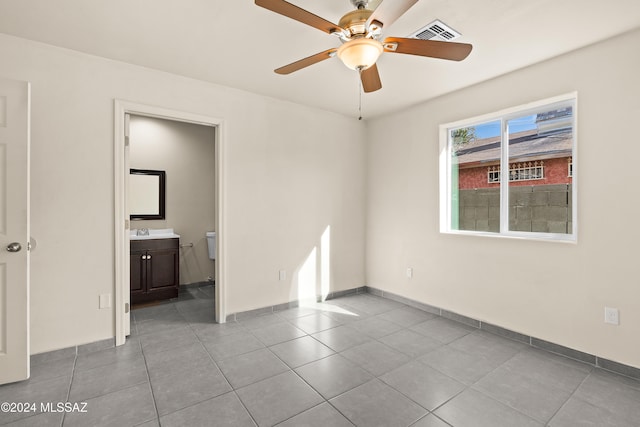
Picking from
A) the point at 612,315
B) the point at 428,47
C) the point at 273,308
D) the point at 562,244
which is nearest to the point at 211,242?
the point at 273,308

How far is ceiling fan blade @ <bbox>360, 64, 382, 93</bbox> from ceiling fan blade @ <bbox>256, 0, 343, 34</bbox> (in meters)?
0.42

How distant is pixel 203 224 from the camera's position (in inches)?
193

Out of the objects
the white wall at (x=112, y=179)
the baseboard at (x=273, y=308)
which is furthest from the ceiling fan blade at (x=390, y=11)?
the baseboard at (x=273, y=308)

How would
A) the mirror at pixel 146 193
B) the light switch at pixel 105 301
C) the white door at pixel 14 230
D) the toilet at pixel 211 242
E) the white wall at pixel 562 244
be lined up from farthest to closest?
the toilet at pixel 211 242 → the mirror at pixel 146 193 → the light switch at pixel 105 301 → the white wall at pixel 562 244 → the white door at pixel 14 230

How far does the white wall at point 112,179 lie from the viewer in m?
2.50

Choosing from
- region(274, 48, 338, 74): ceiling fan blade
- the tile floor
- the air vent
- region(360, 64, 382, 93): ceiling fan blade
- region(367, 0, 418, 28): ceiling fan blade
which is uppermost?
the air vent

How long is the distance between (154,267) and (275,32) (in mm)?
3246

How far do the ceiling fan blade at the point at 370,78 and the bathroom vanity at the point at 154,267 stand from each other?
3.26 metres

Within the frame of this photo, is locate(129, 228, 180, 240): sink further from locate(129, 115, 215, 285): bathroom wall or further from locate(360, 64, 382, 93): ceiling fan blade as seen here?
locate(360, 64, 382, 93): ceiling fan blade

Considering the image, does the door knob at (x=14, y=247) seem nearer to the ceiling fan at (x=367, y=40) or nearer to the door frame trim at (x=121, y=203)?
the door frame trim at (x=121, y=203)

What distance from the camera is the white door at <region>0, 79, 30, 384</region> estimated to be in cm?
217

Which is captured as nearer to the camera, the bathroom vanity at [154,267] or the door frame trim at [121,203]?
the door frame trim at [121,203]

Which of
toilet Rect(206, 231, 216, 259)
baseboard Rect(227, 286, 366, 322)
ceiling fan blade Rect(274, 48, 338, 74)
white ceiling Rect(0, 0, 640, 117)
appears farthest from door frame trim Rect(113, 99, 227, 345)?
toilet Rect(206, 231, 216, 259)

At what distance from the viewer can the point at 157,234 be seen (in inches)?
171
